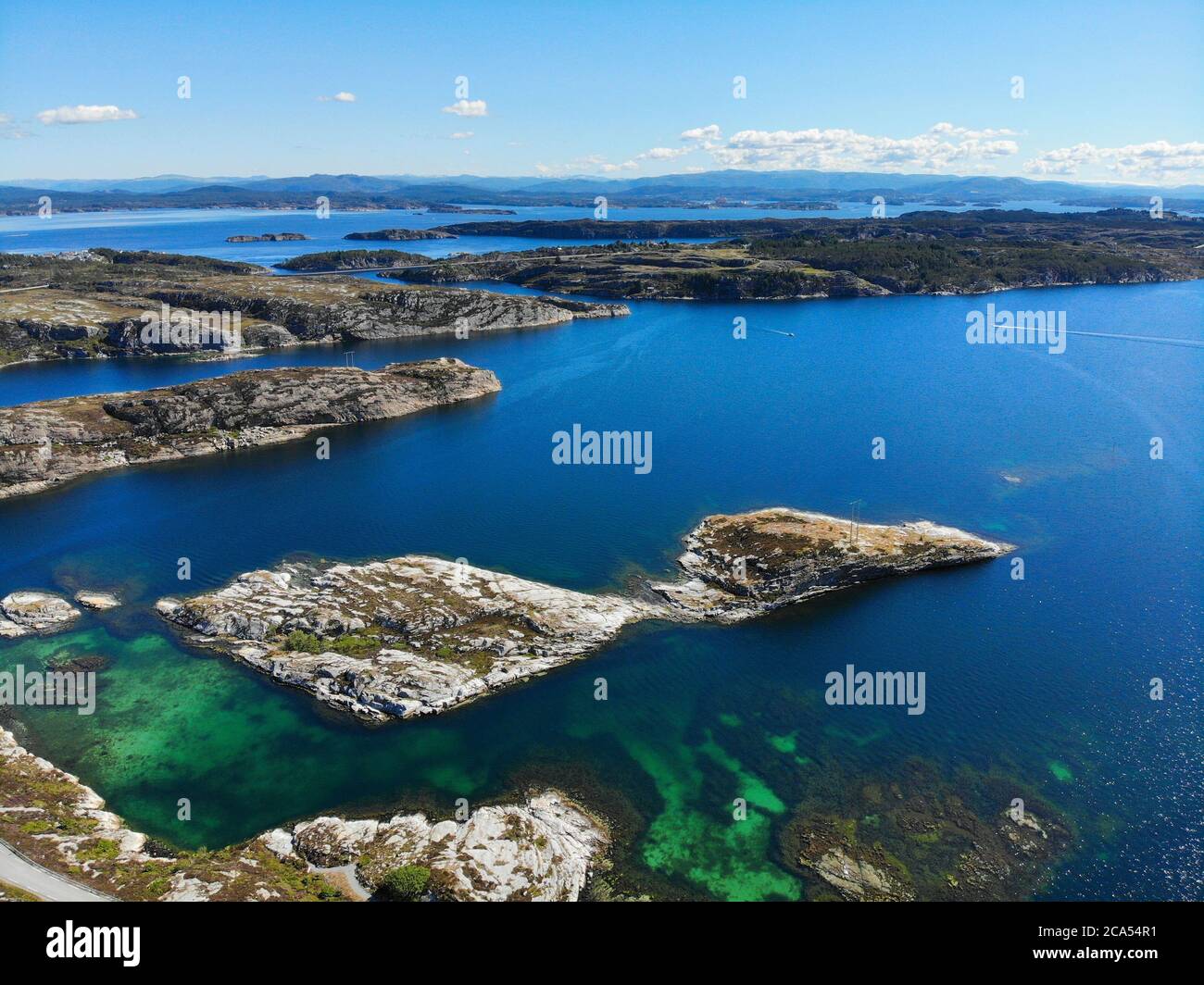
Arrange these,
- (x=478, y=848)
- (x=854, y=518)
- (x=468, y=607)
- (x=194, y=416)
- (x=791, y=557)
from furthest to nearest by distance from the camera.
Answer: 1. (x=194, y=416)
2. (x=854, y=518)
3. (x=791, y=557)
4. (x=468, y=607)
5. (x=478, y=848)

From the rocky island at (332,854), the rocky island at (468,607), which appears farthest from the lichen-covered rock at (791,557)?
the rocky island at (332,854)

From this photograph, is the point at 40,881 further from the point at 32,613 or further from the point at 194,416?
the point at 194,416

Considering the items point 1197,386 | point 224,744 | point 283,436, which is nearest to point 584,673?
point 224,744

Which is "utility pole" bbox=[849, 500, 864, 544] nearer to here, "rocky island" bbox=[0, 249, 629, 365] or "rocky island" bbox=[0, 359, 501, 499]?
"rocky island" bbox=[0, 359, 501, 499]

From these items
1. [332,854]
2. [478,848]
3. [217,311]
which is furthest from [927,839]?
[217,311]

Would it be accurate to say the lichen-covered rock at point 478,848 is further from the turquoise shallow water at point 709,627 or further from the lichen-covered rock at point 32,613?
the lichen-covered rock at point 32,613

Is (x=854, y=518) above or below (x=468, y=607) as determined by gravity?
above

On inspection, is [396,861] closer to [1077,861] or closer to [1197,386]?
[1077,861]
